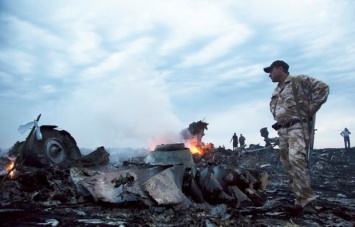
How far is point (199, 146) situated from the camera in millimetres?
20156

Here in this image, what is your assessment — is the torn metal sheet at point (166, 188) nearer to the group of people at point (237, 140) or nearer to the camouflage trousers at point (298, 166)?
the camouflage trousers at point (298, 166)

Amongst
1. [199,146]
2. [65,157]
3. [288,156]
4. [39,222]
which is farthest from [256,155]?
[39,222]

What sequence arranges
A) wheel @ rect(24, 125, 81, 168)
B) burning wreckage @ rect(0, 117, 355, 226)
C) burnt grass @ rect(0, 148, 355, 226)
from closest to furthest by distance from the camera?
burnt grass @ rect(0, 148, 355, 226)
burning wreckage @ rect(0, 117, 355, 226)
wheel @ rect(24, 125, 81, 168)

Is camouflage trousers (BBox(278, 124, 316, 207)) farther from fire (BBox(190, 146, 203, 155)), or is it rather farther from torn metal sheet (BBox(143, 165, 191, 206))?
fire (BBox(190, 146, 203, 155))

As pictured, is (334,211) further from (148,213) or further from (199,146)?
(199,146)

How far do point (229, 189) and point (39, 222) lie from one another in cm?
345

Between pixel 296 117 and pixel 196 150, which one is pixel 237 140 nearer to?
pixel 196 150

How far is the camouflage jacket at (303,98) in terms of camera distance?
5.66 m

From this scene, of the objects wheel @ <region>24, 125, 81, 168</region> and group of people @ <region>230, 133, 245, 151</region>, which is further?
group of people @ <region>230, 133, 245, 151</region>

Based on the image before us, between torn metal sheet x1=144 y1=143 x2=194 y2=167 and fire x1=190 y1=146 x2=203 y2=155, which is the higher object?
fire x1=190 y1=146 x2=203 y2=155

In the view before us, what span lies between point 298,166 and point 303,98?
51.3 inches

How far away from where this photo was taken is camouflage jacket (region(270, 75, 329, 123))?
5656 mm

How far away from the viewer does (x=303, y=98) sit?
5773 mm

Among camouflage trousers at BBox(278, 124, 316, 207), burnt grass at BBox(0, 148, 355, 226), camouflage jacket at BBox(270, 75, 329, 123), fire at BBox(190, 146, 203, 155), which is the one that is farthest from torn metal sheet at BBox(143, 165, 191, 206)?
fire at BBox(190, 146, 203, 155)
